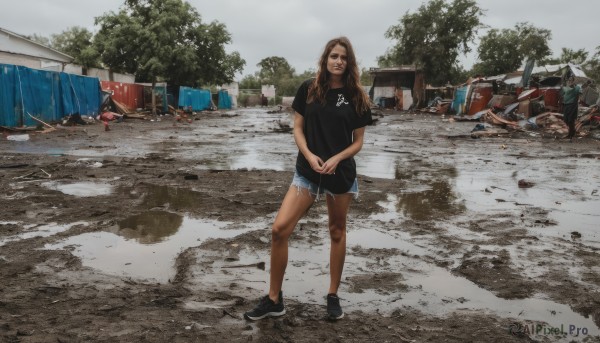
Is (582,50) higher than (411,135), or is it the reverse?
(582,50)

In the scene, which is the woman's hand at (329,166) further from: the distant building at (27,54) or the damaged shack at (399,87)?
the damaged shack at (399,87)

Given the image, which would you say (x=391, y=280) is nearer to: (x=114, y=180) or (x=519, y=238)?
(x=519, y=238)

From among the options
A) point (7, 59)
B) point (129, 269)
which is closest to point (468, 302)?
point (129, 269)

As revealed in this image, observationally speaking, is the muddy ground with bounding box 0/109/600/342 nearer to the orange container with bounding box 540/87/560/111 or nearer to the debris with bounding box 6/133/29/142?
the debris with bounding box 6/133/29/142

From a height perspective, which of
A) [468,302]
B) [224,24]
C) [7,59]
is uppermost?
[224,24]

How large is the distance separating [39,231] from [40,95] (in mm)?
13704

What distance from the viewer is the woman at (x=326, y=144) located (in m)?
2.73

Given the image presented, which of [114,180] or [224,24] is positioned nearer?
[114,180]

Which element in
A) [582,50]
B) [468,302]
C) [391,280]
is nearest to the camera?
[468,302]

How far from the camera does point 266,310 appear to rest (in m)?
2.74

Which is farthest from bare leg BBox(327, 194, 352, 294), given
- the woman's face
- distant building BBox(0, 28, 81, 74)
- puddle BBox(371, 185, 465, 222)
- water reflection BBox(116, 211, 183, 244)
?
distant building BBox(0, 28, 81, 74)

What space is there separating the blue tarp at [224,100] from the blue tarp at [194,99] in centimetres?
521

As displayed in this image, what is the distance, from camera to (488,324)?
2.75 m

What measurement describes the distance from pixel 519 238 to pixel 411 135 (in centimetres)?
1286
